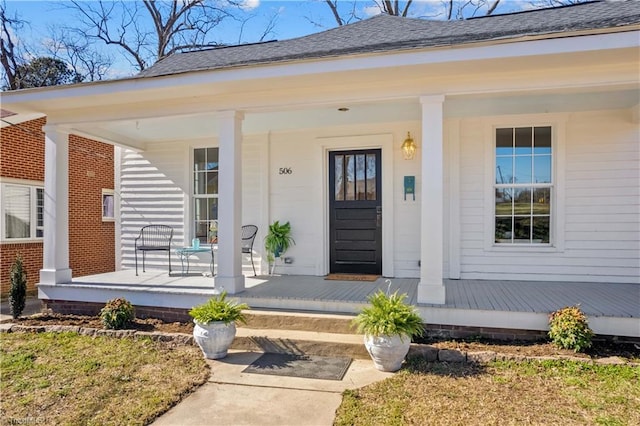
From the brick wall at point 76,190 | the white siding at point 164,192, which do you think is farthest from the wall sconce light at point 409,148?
the brick wall at point 76,190

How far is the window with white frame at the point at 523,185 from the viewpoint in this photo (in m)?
5.73

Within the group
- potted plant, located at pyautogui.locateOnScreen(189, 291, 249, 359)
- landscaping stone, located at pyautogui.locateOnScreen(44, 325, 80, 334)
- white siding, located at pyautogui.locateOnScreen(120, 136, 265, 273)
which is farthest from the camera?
white siding, located at pyautogui.locateOnScreen(120, 136, 265, 273)

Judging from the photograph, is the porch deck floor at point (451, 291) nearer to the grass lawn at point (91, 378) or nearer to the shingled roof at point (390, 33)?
the grass lawn at point (91, 378)

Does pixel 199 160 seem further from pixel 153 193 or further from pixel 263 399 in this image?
pixel 263 399

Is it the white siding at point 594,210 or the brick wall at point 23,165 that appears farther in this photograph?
the brick wall at point 23,165

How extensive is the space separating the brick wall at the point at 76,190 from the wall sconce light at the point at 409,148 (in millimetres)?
7080

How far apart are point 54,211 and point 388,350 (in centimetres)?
491

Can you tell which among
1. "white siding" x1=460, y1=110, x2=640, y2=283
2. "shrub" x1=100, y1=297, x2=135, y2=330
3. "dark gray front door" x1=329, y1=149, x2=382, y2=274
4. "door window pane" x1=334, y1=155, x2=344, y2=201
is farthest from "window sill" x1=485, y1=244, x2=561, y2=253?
"shrub" x1=100, y1=297, x2=135, y2=330

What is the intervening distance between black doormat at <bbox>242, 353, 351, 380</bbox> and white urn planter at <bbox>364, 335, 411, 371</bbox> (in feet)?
1.02

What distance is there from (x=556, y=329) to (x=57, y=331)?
5.38 metres

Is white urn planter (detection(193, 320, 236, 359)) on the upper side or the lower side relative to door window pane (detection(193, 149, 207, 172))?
lower

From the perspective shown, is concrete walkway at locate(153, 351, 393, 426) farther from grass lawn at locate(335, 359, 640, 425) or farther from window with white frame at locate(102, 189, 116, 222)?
window with white frame at locate(102, 189, 116, 222)

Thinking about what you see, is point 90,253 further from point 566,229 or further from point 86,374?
point 566,229

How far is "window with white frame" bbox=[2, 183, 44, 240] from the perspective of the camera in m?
7.96
